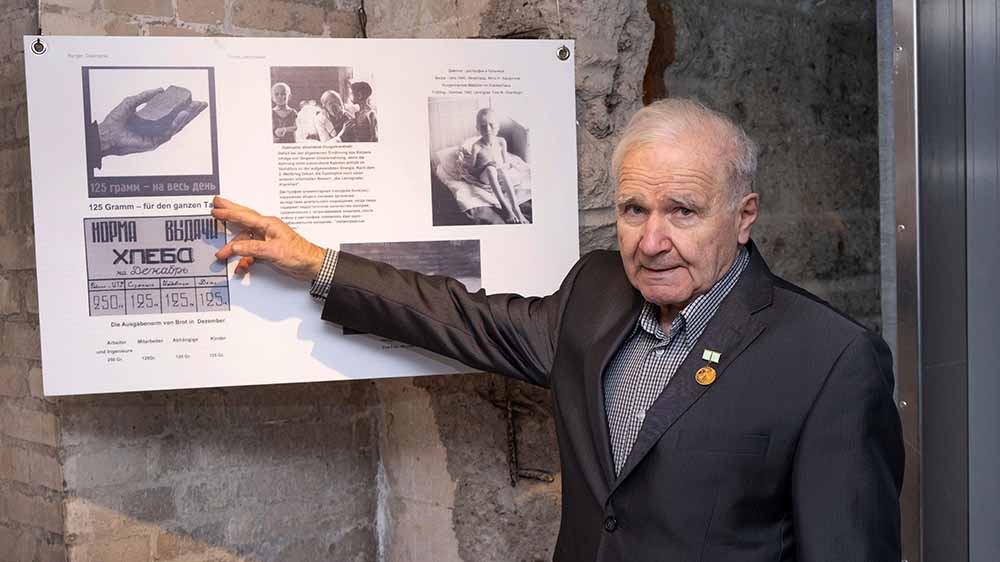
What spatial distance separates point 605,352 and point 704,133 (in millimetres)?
431

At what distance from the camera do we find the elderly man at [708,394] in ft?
5.44

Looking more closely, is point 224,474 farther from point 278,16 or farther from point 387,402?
point 278,16

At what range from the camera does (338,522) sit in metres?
3.07

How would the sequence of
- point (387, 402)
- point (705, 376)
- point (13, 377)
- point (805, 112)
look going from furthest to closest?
point (805, 112), point (387, 402), point (13, 377), point (705, 376)

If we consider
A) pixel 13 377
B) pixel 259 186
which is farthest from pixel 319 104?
pixel 13 377

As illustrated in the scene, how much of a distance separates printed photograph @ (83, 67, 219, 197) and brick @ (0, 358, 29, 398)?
97cm

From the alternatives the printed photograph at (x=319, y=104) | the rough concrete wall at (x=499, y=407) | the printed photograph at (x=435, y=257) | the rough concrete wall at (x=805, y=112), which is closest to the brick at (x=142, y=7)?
the rough concrete wall at (x=499, y=407)

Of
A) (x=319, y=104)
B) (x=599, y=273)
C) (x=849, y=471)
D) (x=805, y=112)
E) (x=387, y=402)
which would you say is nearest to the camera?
(x=849, y=471)

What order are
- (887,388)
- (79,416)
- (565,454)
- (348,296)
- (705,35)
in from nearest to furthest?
Answer: (887,388) → (565,454) → (348,296) → (79,416) → (705,35)

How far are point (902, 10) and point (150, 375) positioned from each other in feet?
5.60

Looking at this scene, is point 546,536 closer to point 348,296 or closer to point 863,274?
point 348,296

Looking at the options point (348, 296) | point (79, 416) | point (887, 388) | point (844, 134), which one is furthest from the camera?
point (844, 134)

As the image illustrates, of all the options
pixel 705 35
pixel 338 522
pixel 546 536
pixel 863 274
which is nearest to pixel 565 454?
pixel 546 536

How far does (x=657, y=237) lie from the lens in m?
1.81
